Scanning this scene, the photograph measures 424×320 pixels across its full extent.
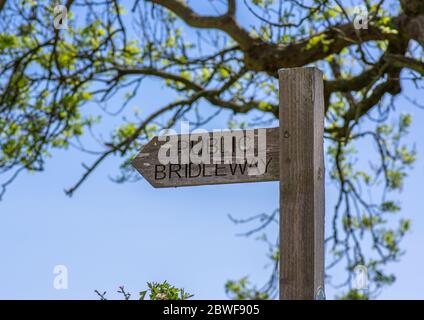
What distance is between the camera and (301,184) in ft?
9.05

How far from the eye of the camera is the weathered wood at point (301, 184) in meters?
2.71

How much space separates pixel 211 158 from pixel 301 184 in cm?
35

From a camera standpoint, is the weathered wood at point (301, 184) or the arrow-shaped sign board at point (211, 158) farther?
the arrow-shaped sign board at point (211, 158)

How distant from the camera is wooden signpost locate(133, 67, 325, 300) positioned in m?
2.72

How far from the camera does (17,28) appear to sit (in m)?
7.99

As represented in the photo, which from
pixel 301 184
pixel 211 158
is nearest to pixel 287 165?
pixel 301 184

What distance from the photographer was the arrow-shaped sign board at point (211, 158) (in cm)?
287

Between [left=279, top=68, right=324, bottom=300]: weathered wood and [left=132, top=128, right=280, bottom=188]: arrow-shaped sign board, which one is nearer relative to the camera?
[left=279, top=68, right=324, bottom=300]: weathered wood

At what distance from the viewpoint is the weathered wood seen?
8.88 feet

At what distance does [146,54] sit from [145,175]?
5.46 m

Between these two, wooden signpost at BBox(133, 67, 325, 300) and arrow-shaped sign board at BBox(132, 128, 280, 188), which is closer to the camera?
wooden signpost at BBox(133, 67, 325, 300)

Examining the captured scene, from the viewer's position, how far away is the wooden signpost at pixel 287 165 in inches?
107

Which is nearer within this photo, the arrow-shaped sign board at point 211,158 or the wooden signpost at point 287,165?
the wooden signpost at point 287,165
